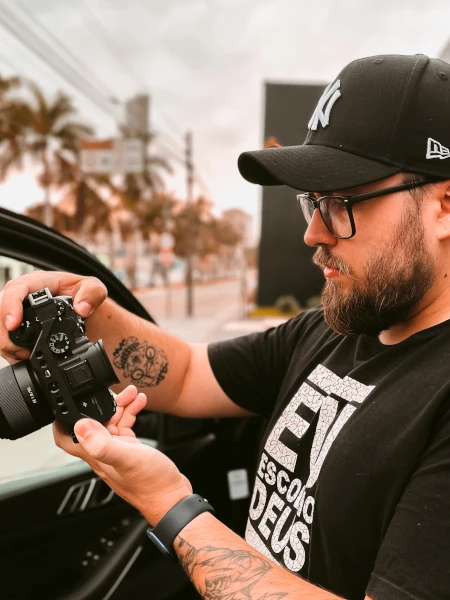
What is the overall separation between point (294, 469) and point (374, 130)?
795 millimetres

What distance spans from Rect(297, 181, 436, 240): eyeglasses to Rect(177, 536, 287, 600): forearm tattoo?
713 mm

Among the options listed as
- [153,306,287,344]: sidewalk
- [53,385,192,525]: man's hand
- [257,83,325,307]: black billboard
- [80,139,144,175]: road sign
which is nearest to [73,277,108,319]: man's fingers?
[53,385,192,525]: man's hand

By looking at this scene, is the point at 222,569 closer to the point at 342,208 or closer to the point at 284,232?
the point at 342,208

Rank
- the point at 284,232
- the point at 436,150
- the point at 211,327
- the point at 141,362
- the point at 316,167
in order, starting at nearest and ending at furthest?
the point at 436,150
the point at 316,167
the point at 141,362
the point at 211,327
the point at 284,232

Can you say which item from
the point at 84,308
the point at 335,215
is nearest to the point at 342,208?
the point at 335,215

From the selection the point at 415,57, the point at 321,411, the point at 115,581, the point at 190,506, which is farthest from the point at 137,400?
the point at 415,57

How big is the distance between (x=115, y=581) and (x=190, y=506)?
822mm

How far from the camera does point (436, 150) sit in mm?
1121

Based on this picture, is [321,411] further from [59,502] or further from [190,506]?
[59,502]

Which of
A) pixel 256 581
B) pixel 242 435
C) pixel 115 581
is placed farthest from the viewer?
pixel 242 435

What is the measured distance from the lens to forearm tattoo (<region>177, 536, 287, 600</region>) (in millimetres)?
992

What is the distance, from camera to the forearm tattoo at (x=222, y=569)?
992 millimetres

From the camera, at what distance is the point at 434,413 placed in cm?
100

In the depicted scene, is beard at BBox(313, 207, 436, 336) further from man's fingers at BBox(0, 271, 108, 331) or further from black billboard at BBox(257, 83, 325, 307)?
black billboard at BBox(257, 83, 325, 307)
